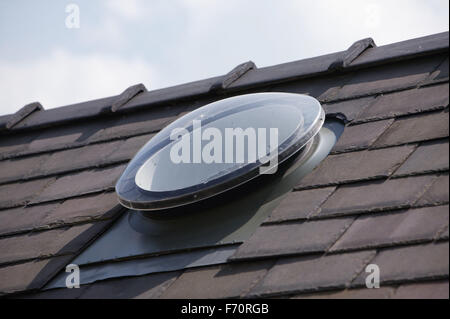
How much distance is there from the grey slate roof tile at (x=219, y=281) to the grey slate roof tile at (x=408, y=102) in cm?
→ 121

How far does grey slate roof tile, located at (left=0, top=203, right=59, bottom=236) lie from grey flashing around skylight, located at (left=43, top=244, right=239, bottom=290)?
25.3 inches

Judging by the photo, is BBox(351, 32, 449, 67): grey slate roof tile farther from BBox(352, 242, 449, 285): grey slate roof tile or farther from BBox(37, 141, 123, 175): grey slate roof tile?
BBox(352, 242, 449, 285): grey slate roof tile

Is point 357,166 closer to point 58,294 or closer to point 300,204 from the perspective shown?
point 300,204

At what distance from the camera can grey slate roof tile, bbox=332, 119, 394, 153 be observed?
4332 millimetres

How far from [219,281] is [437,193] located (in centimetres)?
100

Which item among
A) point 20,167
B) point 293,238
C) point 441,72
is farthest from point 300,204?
point 20,167

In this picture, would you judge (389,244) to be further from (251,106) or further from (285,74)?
(285,74)

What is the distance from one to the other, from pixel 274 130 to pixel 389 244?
3.91ft

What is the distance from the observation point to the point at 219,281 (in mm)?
3801

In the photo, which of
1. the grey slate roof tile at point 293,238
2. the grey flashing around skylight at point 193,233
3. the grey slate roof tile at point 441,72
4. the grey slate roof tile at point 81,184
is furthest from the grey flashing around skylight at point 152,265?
the grey slate roof tile at point 441,72

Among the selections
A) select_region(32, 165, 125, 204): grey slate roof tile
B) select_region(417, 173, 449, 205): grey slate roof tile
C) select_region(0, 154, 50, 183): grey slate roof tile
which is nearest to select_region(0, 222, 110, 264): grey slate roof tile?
select_region(32, 165, 125, 204): grey slate roof tile

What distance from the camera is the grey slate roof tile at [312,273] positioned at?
345cm
